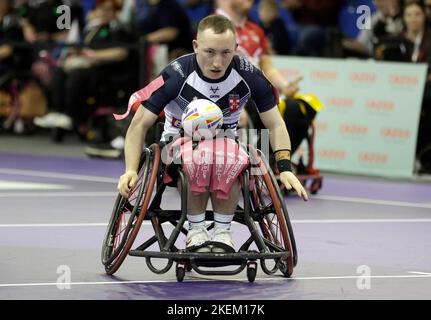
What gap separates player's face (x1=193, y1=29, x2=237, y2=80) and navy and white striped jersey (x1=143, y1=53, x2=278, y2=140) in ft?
0.29

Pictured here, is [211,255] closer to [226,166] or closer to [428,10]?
[226,166]

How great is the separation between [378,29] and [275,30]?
148 cm

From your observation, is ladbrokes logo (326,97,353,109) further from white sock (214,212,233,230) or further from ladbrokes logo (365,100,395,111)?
white sock (214,212,233,230)

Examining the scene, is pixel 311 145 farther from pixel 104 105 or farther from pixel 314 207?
pixel 104 105

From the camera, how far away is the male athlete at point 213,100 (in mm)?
6895

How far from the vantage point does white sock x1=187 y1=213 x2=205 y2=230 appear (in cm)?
693

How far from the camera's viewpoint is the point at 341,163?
13102mm

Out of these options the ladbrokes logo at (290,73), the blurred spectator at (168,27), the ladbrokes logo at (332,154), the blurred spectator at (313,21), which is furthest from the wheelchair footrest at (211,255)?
the blurred spectator at (313,21)

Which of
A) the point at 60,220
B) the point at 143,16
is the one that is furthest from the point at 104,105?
the point at 60,220

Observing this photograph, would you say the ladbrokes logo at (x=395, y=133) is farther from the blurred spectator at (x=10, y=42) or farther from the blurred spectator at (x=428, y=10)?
the blurred spectator at (x=10, y=42)

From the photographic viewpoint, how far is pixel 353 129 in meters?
12.9

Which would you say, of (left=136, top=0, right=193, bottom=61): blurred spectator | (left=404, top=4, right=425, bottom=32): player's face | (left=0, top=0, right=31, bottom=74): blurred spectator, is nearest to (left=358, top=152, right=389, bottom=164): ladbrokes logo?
(left=404, top=4, right=425, bottom=32): player's face

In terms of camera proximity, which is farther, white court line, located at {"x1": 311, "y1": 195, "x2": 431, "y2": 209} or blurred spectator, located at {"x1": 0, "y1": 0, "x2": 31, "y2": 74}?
blurred spectator, located at {"x1": 0, "y1": 0, "x2": 31, "y2": 74}

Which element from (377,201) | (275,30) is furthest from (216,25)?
(275,30)
